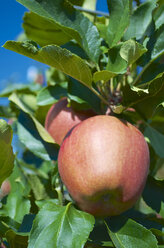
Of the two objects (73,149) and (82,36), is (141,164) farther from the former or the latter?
(82,36)

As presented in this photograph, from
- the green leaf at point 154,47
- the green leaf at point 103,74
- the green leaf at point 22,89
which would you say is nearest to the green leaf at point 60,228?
the green leaf at point 103,74

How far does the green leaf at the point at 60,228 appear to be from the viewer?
0.75 m

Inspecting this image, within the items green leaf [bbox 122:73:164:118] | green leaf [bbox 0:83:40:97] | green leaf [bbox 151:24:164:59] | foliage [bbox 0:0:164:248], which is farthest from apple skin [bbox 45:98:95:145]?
green leaf [bbox 0:83:40:97]

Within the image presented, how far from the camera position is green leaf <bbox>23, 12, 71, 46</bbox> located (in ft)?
3.41

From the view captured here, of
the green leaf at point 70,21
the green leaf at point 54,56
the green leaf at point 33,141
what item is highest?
the green leaf at point 70,21

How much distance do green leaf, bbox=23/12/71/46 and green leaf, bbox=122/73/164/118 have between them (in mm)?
A: 266

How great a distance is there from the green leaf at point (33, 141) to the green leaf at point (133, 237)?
0.32m

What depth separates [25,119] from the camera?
1131mm

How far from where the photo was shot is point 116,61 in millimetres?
894

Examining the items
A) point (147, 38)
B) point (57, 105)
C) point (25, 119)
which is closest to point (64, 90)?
point (57, 105)

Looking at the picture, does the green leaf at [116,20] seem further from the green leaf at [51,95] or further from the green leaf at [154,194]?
the green leaf at [154,194]

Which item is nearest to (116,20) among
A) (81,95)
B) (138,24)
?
(138,24)

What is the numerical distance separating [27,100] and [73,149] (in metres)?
0.64

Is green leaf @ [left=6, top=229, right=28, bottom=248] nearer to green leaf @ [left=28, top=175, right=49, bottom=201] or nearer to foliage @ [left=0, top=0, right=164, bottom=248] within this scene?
foliage @ [left=0, top=0, right=164, bottom=248]
